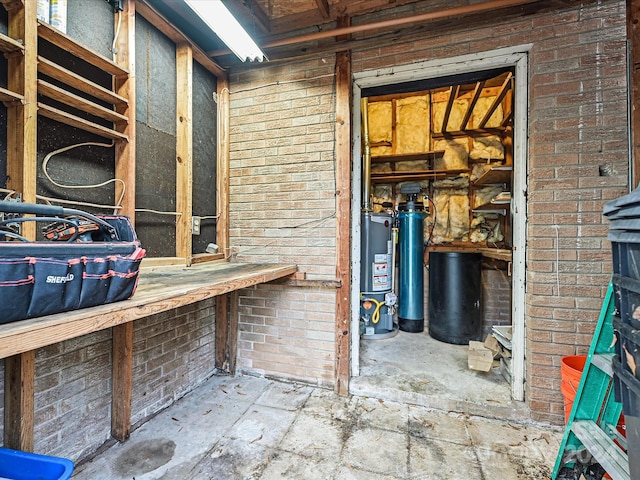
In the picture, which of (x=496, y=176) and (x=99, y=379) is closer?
(x=99, y=379)

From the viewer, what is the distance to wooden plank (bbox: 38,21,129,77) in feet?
4.58

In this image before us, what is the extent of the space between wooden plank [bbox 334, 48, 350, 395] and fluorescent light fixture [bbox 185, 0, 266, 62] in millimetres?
642

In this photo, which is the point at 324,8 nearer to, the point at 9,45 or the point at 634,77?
the point at 9,45

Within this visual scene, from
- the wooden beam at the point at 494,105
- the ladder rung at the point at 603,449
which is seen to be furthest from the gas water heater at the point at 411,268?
the ladder rung at the point at 603,449

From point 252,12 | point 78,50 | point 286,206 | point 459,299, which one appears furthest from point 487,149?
point 78,50

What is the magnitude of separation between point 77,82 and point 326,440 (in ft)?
7.84

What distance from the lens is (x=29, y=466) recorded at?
106 cm

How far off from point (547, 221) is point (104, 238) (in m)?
2.42

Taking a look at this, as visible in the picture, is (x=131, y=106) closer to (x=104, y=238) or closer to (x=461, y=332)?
(x=104, y=238)

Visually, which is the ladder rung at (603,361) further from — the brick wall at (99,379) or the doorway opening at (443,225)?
the brick wall at (99,379)

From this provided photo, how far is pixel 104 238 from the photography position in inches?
46.8

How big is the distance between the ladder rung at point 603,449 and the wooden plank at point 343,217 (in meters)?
1.38

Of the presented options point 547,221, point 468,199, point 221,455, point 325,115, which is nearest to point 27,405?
point 221,455

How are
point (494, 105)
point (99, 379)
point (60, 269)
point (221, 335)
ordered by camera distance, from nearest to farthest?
point (60, 269) < point (99, 379) < point (221, 335) < point (494, 105)
